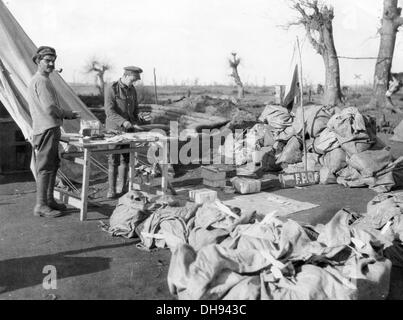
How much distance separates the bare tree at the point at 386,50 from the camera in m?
16.3

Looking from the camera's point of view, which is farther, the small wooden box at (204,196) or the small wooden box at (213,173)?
the small wooden box at (213,173)

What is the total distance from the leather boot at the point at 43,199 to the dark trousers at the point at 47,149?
8 cm

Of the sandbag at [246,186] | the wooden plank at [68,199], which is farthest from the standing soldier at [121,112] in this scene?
the sandbag at [246,186]

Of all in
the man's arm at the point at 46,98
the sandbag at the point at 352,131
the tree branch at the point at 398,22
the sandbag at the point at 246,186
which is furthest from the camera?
the tree branch at the point at 398,22

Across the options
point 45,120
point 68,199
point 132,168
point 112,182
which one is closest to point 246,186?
point 132,168

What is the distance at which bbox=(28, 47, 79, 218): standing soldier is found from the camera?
17.0 ft

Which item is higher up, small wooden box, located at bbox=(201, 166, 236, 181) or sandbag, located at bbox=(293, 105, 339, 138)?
sandbag, located at bbox=(293, 105, 339, 138)

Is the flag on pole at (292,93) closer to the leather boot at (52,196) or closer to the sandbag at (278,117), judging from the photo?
the sandbag at (278,117)

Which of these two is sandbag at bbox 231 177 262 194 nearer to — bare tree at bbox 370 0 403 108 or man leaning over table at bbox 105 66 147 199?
man leaning over table at bbox 105 66 147 199

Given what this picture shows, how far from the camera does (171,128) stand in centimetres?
894

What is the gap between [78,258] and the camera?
4.27 m

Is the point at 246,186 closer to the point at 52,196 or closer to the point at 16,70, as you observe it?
the point at 52,196

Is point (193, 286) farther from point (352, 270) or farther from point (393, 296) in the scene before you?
point (393, 296)

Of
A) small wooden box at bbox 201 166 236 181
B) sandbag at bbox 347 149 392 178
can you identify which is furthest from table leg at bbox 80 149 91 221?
sandbag at bbox 347 149 392 178
